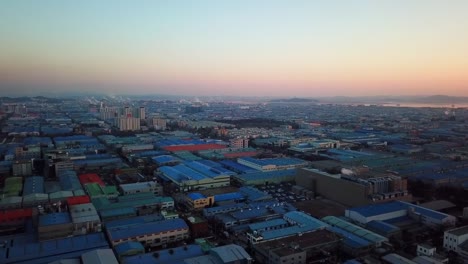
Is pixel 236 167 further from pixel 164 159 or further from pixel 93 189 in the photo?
pixel 93 189

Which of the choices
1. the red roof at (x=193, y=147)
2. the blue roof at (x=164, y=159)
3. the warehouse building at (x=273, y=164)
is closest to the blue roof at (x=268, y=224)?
the warehouse building at (x=273, y=164)

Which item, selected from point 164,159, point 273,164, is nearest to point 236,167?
point 273,164

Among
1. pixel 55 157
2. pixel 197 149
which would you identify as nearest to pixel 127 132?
pixel 197 149

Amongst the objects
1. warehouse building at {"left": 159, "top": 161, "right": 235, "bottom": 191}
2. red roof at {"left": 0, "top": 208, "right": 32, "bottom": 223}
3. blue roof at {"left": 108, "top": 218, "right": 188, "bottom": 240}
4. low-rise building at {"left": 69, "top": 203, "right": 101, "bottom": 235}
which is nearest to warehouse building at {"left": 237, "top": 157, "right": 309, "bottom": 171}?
warehouse building at {"left": 159, "top": 161, "right": 235, "bottom": 191}

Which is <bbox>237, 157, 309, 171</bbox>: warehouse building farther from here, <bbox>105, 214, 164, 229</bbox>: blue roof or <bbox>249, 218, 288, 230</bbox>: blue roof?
<bbox>105, 214, 164, 229</bbox>: blue roof

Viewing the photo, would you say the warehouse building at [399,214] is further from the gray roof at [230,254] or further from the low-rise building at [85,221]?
the low-rise building at [85,221]

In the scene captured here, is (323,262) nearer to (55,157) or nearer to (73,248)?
(73,248)
